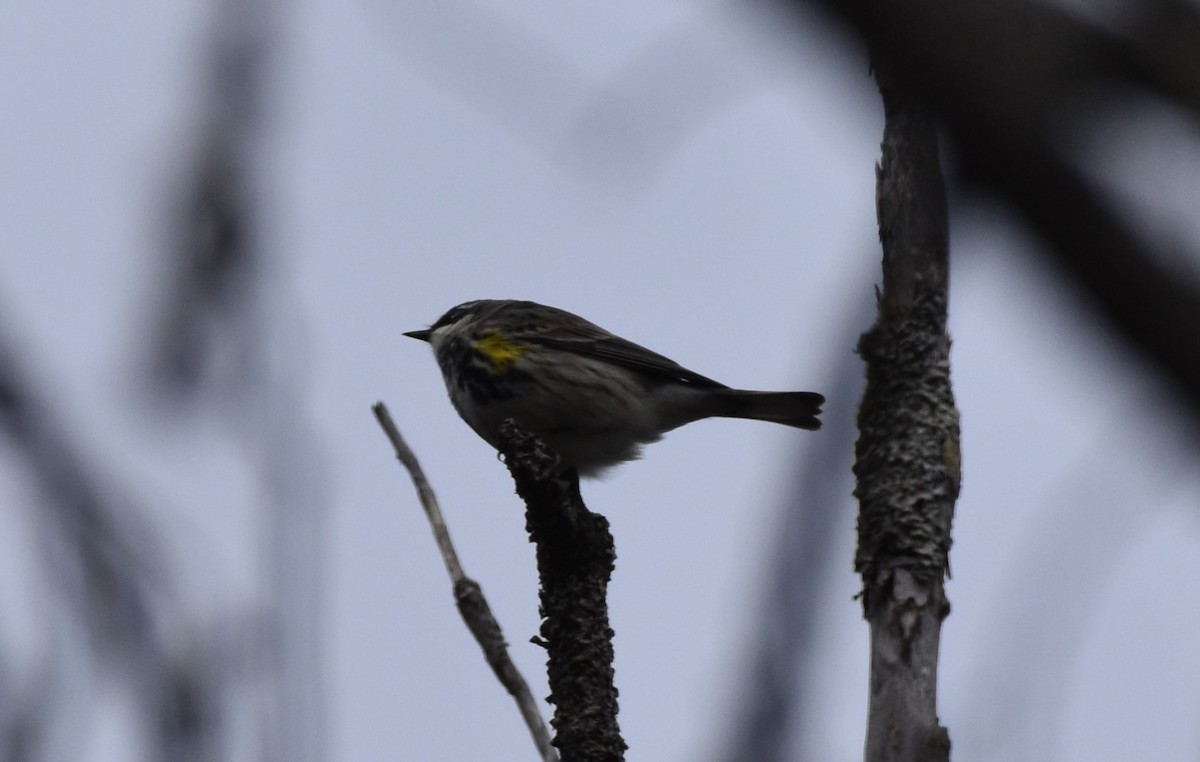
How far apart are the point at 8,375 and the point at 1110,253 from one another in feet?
5.67

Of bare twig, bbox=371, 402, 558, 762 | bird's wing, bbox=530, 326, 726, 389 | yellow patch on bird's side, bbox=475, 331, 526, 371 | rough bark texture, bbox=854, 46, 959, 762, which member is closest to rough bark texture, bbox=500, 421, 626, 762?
bare twig, bbox=371, 402, 558, 762

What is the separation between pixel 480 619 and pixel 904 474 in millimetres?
1299

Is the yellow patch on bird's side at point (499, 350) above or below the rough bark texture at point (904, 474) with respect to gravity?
above

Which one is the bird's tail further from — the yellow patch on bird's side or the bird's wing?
the yellow patch on bird's side

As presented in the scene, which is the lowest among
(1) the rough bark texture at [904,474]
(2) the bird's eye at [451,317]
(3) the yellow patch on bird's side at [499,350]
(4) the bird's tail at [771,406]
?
(1) the rough bark texture at [904,474]

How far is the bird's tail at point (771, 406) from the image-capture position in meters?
8.59

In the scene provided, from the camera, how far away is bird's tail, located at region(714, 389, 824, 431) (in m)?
8.59

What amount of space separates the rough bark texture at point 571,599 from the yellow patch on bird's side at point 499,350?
349 cm

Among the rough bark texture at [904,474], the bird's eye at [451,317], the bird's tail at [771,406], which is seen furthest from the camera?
the bird's eye at [451,317]

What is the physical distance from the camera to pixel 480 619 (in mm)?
3508

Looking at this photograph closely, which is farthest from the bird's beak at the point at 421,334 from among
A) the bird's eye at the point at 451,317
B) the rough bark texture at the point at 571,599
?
the rough bark texture at the point at 571,599

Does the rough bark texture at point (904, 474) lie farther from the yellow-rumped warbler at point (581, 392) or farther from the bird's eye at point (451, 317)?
the bird's eye at point (451, 317)

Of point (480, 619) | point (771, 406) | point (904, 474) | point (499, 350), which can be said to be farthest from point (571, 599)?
point (771, 406)

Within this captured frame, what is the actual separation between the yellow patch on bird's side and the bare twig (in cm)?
427
